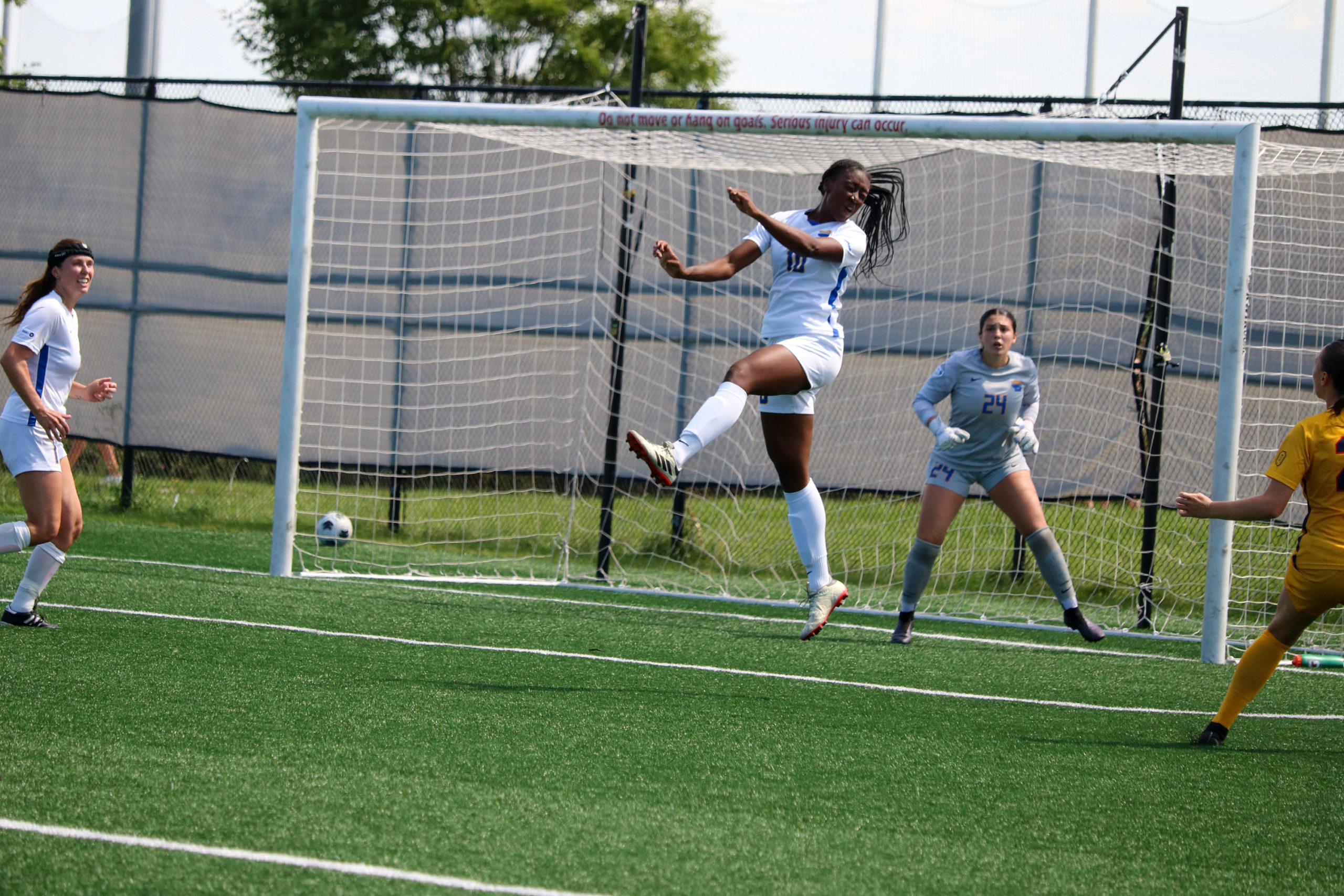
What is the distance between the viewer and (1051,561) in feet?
21.9

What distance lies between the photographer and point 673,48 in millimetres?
29328

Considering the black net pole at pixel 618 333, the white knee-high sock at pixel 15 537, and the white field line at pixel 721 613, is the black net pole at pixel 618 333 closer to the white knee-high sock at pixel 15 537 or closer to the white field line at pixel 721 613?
the white field line at pixel 721 613

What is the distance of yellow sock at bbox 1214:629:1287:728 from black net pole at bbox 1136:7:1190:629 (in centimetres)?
332

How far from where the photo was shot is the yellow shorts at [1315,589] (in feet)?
14.5

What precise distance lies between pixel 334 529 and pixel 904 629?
4.40 metres

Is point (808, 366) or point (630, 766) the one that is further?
point (808, 366)

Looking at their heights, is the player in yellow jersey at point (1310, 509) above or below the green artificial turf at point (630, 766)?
above

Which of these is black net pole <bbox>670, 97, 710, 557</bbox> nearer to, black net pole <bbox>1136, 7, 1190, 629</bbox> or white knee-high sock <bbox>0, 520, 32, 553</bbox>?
black net pole <bbox>1136, 7, 1190, 629</bbox>

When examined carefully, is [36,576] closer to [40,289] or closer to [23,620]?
[23,620]

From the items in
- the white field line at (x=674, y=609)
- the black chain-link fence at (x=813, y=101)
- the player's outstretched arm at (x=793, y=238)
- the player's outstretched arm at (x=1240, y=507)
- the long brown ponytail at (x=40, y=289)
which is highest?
the black chain-link fence at (x=813, y=101)

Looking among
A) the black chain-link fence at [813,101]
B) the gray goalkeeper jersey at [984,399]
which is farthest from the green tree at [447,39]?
Answer: the gray goalkeeper jersey at [984,399]

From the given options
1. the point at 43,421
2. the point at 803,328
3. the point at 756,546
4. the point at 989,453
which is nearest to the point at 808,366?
the point at 803,328

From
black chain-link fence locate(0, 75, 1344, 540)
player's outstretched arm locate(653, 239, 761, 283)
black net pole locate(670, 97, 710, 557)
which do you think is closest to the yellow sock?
player's outstretched arm locate(653, 239, 761, 283)

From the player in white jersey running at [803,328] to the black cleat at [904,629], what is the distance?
1307mm
